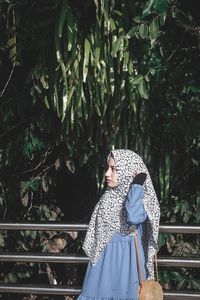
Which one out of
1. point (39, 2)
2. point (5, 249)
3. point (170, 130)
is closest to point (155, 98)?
point (170, 130)

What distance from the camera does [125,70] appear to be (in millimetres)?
6047

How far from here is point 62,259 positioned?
6.03m

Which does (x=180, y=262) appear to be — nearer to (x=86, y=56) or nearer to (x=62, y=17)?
(x=86, y=56)

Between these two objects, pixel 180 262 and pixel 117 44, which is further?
pixel 180 262

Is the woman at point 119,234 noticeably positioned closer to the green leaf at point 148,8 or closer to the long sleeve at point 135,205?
the long sleeve at point 135,205

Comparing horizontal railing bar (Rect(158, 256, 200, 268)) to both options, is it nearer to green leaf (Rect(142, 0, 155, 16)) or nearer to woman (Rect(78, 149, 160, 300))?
woman (Rect(78, 149, 160, 300))

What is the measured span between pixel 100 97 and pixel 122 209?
1104 millimetres

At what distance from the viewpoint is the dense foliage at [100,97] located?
5.99 meters

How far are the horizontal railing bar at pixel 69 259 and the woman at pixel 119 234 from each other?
49 cm

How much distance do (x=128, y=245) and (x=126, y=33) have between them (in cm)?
155

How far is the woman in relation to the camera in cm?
529

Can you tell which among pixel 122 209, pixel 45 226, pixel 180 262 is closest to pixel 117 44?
pixel 122 209

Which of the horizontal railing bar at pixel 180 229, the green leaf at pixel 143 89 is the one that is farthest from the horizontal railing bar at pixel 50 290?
the green leaf at pixel 143 89

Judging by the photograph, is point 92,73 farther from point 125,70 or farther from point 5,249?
point 5,249
